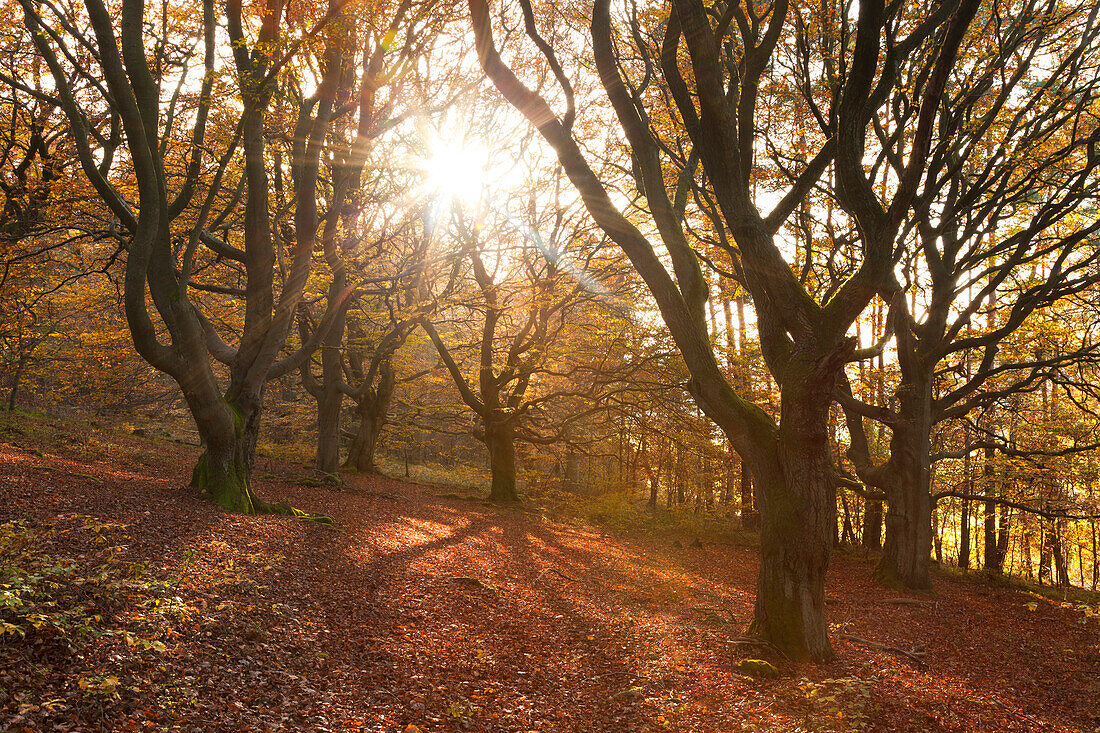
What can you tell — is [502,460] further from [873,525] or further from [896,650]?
[896,650]

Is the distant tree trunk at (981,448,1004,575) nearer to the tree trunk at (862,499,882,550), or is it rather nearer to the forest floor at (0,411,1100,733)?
the tree trunk at (862,499,882,550)

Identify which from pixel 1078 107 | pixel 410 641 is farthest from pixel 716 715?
pixel 1078 107

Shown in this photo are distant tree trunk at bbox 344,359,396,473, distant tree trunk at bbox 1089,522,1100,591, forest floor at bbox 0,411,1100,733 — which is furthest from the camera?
distant tree trunk at bbox 344,359,396,473

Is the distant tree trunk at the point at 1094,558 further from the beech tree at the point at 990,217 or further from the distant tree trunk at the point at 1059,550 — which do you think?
the beech tree at the point at 990,217

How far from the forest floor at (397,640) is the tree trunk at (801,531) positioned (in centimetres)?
33

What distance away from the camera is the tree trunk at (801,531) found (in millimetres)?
5840

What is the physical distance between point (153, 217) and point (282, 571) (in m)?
5.09

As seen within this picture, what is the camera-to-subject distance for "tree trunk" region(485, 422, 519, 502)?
59.0 ft

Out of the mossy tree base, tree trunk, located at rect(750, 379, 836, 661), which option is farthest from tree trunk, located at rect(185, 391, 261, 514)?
tree trunk, located at rect(750, 379, 836, 661)

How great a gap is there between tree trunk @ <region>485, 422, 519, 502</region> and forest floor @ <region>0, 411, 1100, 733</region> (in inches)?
295

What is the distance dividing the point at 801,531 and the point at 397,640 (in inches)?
163

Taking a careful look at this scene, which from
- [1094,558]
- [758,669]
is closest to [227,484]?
[758,669]

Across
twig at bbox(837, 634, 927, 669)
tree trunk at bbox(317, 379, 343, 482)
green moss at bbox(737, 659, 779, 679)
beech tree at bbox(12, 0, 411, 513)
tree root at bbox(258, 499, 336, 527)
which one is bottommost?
twig at bbox(837, 634, 927, 669)

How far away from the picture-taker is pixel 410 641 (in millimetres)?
5723
